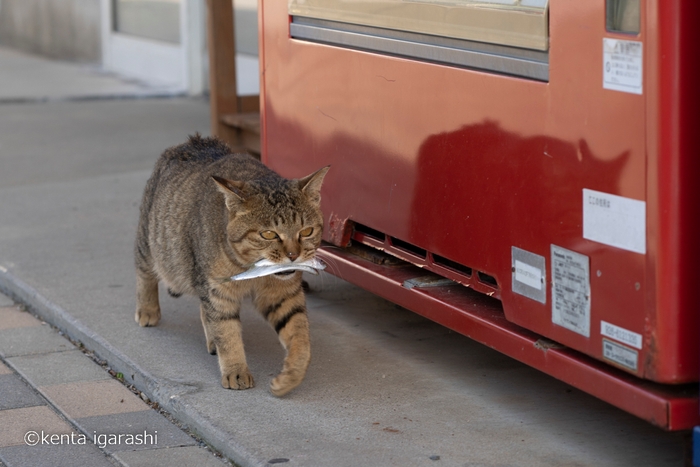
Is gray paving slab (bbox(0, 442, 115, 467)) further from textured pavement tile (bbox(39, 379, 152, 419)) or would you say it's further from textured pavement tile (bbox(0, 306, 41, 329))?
Answer: textured pavement tile (bbox(0, 306, 41, 329))

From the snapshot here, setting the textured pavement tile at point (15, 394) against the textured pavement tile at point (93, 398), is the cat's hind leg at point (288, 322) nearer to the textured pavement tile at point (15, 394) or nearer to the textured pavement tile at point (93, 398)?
the textured pavement tile at point (93, 398)

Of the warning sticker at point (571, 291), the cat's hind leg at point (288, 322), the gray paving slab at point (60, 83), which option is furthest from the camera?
the gray paving slab at point (60, 83)

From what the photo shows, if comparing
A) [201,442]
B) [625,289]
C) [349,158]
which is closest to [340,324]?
[349,158]

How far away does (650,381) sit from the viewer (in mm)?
2828

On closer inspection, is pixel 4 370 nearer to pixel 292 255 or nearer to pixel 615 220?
pixel 292 255

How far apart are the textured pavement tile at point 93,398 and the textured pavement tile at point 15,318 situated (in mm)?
978

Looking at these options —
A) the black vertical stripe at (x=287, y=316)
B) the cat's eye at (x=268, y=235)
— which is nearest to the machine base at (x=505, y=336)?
the black vertical stripe at (x=287, y=316)

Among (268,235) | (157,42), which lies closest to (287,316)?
(268,235)

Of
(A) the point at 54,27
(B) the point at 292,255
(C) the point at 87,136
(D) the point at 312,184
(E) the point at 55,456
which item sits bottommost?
(E) the point at 55,456

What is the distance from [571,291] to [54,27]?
1551 cm

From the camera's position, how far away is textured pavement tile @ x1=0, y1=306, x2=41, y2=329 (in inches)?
191

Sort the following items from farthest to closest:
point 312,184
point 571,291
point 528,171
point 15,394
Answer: point 15,394 < point 312,184 < point 528,171 < point 571,291

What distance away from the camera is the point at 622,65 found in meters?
2.68

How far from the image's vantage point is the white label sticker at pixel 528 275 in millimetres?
3143
